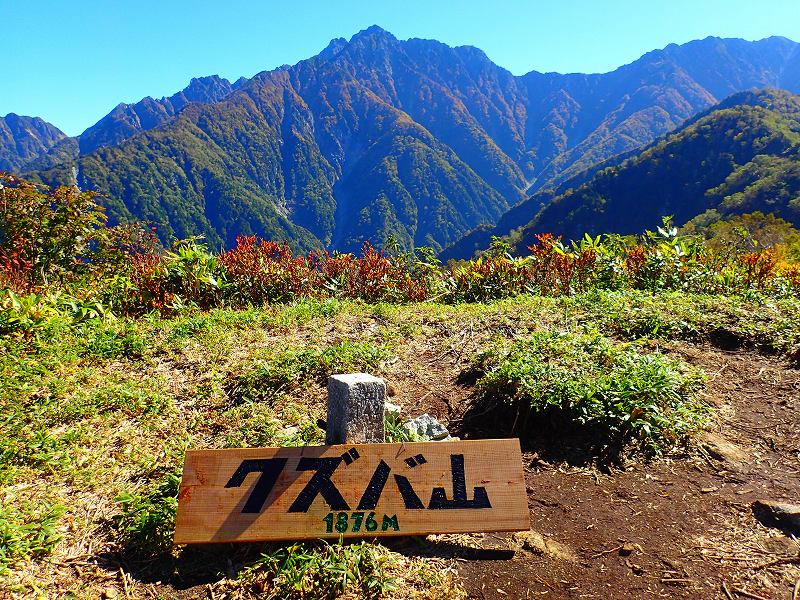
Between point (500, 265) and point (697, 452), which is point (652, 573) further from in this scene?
point (500, 265)

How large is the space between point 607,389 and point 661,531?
984 mm

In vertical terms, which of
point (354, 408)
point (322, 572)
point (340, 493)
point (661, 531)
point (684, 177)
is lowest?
point (661, 531)

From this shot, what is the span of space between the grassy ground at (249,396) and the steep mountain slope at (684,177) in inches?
2777

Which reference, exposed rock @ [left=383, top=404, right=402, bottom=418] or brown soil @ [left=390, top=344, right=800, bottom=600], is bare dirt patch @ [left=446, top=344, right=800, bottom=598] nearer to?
brown soil @ [left=390, top=344, right=800, bottom=600]

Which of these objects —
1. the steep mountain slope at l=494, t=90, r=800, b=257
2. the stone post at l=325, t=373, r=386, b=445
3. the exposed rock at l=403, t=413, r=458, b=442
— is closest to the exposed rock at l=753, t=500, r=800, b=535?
the exposed rock at l=403, t=413, r=458, b=442

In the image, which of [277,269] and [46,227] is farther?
A: [277,269]

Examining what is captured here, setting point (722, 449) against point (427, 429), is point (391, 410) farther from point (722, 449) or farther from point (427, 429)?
point (722, 449)

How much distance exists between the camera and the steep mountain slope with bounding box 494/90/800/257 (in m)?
73.5

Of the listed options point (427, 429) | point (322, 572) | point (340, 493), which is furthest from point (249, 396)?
point (322, 572)

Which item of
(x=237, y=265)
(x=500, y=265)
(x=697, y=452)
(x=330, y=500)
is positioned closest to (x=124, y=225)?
(x=237, y=265)

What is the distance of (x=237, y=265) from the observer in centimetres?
600

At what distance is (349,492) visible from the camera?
2146mm

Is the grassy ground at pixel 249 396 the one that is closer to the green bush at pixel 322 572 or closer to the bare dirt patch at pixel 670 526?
the green bush at pixel 322 572

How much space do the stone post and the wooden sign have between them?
13 cm
